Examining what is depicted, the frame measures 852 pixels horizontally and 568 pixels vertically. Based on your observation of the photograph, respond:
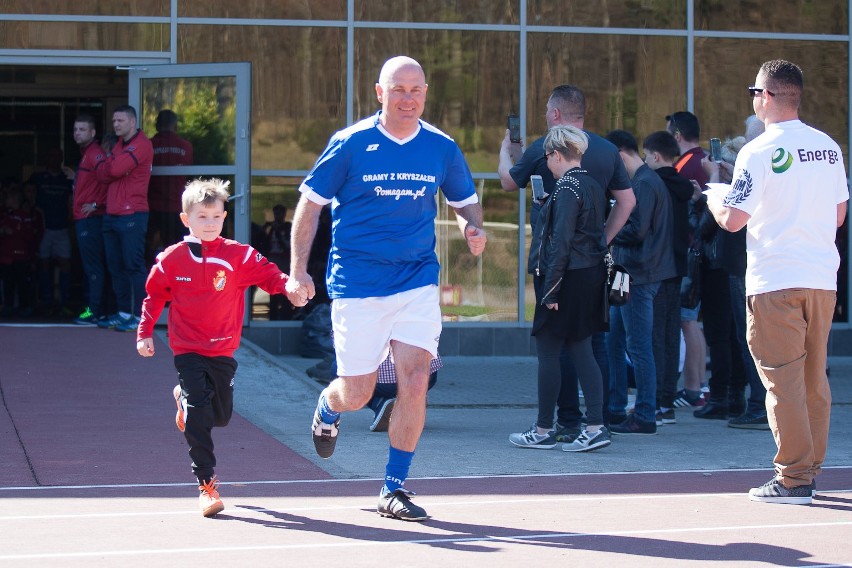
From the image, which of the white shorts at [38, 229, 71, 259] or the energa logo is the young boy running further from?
the white shorts at [38, 229, 71, 259]

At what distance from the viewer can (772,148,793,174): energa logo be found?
6434 mm

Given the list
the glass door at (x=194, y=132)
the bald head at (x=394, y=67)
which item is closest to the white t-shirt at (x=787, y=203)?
the bald head at (x=394, y=67)

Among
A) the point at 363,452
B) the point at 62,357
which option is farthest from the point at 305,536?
the point at 62,357

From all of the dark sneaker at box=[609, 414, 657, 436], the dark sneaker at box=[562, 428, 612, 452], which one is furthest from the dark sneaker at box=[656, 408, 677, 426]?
the dark sneaker at box=[562, 428, 612, 452]

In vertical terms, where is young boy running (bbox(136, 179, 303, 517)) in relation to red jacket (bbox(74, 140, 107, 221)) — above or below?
below

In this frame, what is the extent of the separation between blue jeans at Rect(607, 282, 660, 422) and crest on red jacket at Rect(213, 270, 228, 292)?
3416 millimetres

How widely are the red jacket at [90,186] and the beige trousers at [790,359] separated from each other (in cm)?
771

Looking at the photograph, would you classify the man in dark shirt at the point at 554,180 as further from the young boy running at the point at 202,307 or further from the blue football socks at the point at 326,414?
the young boy running at the point at 202,307

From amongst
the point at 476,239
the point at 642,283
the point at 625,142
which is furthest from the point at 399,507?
the point at 625,142

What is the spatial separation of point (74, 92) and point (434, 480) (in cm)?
1354

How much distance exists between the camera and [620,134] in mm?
9336

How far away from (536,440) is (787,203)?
2486mm

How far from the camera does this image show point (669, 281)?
30.5 ft

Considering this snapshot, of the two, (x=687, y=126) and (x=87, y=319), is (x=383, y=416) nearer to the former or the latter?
(x=687, y=126)
